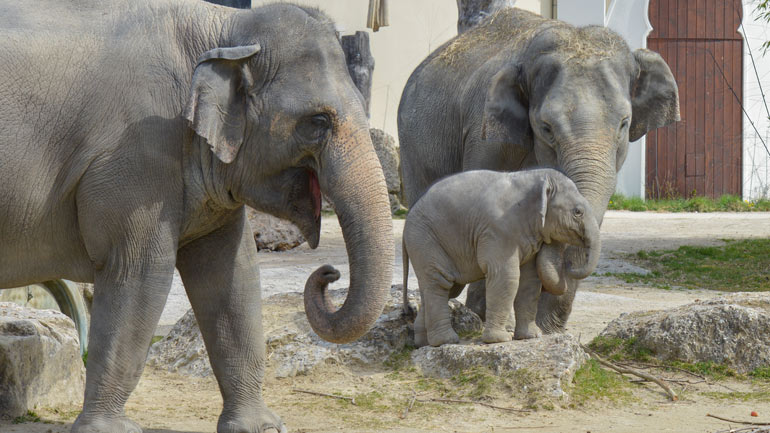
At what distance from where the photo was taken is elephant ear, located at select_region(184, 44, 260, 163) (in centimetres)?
377

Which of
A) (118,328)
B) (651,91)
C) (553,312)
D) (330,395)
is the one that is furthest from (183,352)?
(651,91)

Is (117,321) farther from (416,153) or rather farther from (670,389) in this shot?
(416,153)

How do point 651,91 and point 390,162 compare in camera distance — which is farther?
point 390,162

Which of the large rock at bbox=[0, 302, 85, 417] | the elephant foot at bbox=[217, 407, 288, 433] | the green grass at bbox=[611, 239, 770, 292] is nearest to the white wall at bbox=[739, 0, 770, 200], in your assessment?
the green grass at bbox=[611, 239, 770, 292]

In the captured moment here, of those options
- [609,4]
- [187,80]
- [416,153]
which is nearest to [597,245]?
[416,153]

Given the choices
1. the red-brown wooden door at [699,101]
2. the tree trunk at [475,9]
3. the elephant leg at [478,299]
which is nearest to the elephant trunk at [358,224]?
the elephant leg at [478,299]

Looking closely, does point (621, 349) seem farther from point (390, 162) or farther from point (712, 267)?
point (390, 162)

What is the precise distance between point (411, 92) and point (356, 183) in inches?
163

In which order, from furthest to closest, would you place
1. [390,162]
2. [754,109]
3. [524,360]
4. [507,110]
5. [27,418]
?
[754,109]
[390,162]
[507,110]
[524,360]
[27,418]

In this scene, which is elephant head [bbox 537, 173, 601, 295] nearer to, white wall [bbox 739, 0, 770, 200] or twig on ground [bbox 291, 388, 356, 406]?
twig on ground [bbox 291, 388, 356, 406]

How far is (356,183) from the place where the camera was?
12.7 feet

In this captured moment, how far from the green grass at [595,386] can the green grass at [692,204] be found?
12462 mm

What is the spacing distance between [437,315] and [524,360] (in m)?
0.71

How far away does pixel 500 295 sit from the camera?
5.75 m
